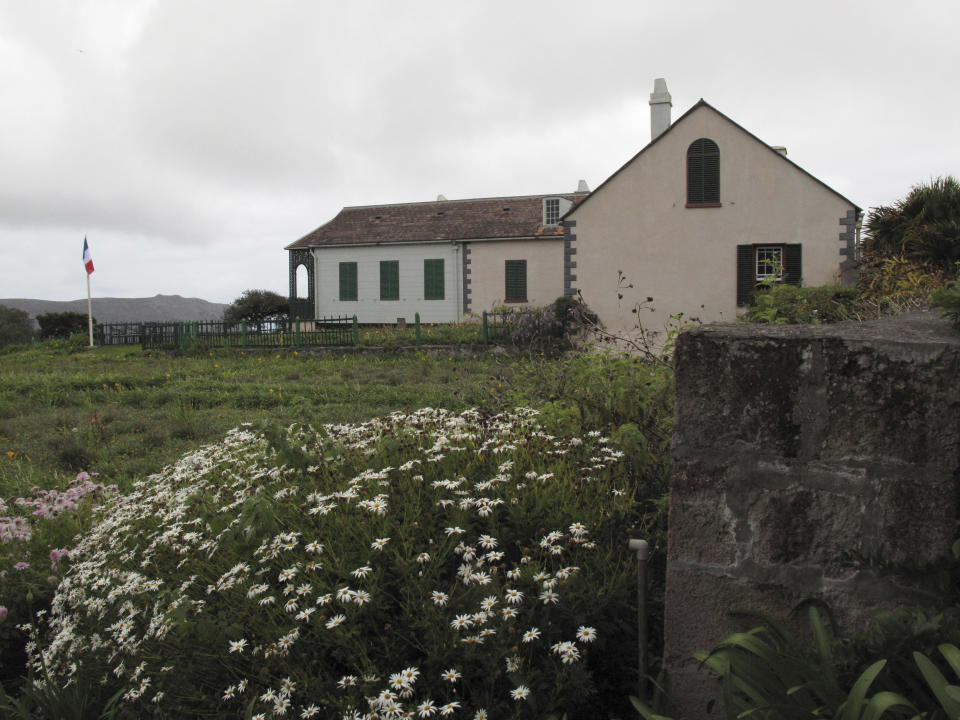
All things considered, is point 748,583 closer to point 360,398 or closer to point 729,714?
point 729,714

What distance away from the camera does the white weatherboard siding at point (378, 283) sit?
88.8ft

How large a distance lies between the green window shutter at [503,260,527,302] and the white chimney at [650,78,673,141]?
6839 millimetres

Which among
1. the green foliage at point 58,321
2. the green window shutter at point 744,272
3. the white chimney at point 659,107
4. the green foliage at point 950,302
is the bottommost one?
the green foliage at point 950,302

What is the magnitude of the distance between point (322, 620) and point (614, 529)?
4.04 feet

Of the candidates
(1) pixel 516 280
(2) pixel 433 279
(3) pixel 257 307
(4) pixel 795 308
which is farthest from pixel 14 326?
(4) pixel 795 308

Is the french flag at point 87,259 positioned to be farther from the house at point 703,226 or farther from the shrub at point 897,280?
the shrub at point 897,280

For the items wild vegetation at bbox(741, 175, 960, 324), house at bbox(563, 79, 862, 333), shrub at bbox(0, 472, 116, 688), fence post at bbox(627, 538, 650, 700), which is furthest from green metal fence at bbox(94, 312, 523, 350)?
fence post at bbox(627, 538, 650, 700)

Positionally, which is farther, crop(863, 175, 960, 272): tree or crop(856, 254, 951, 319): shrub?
crop(863, 175, 960, 272): tree

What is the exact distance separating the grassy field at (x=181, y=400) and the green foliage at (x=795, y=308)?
2.38 meters

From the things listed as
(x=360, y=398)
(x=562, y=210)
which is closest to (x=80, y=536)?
(x=360, y=398)

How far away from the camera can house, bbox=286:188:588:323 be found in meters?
26.1

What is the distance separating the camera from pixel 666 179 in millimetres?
18562

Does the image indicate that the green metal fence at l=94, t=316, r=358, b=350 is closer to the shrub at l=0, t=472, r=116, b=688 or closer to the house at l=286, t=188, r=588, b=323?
the house at l=286, t=188, r=588, b=323

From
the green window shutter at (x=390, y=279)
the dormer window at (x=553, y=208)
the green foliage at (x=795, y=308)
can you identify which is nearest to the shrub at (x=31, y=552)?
the green foliage at (x=795, y=308)
